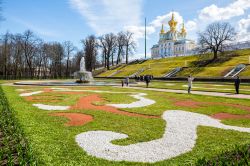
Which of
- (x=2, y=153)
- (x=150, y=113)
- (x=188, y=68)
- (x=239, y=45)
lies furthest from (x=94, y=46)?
(x=2, y=153)

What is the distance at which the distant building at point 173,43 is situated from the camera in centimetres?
12453

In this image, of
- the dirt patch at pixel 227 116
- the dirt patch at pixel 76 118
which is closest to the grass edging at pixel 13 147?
the dirt patch at pixel 76 118

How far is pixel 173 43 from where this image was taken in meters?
129

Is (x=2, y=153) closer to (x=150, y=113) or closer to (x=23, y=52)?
(x=150, y=113)

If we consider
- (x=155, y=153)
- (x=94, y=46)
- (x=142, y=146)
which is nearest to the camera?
(x=155, y=153)

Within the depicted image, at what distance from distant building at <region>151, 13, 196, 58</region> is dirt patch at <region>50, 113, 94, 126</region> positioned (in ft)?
381

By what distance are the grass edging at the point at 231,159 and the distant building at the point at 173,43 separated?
120179 millimetres

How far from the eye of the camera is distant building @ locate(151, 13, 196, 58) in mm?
124525

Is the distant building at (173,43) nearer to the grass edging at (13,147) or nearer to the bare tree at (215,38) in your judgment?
the bare tree at (215,38)

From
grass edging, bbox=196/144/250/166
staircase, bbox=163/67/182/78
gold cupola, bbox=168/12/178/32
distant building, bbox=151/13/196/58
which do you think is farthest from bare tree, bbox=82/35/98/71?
grass edging, bbox=196/144/250/166

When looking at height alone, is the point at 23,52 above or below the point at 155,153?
above

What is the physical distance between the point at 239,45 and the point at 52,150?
76.7 meters

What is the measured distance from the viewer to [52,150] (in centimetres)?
626

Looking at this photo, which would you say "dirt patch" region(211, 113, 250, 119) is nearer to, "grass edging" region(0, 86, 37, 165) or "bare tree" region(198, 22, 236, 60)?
"grass edging" region(0, 86, 37, 165)
